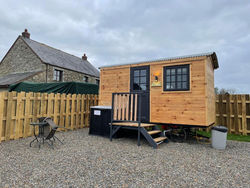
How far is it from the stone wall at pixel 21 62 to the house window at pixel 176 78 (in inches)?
518

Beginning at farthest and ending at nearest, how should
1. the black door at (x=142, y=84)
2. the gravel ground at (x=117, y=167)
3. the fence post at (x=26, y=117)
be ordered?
the black door at (x=142, y=84), the fence post at (x=26, y=117), the gravel ground at (x=117, y=167)

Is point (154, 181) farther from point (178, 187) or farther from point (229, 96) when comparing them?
point (229, 96)

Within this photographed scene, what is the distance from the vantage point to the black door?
6.12 meters

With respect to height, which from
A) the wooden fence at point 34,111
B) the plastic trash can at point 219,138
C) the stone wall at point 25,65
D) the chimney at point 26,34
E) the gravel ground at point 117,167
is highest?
the chimney at point 26,34

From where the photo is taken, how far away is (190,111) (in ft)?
17.2

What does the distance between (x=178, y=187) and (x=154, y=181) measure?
38cm

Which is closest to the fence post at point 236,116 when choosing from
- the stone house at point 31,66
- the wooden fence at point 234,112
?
the wooden fence at point 234,112

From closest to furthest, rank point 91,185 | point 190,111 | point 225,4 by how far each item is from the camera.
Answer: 1. point 91,185
2. point 190,111
3. point 225,4

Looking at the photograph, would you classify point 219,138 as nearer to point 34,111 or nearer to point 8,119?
point 34,111

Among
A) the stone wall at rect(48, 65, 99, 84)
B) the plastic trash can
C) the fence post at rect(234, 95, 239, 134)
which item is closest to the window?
the plastic trash can

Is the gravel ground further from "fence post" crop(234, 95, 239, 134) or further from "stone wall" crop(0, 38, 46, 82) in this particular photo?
"stone wall" crop(0, 38, 46, 82)

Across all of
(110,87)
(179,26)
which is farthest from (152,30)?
(110,87)

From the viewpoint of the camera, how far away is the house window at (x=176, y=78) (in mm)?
5457

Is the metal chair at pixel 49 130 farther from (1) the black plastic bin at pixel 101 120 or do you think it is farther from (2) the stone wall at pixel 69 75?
(2) the stone wall at pixel 69 75
